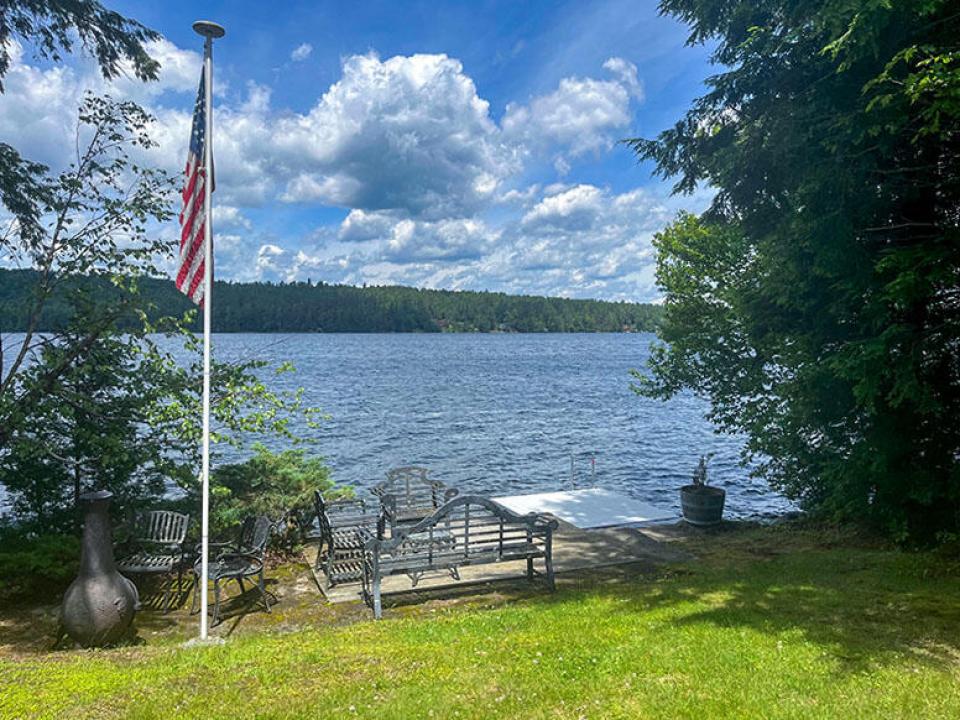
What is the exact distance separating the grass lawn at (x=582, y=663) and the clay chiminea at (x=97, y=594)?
500 mm

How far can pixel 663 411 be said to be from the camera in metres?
41.6

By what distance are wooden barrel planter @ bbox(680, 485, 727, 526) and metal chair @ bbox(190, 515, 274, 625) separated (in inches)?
Result: 362

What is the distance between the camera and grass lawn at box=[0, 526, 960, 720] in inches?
179

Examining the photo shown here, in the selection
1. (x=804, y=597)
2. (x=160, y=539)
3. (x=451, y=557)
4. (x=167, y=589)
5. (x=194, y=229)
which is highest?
(x=194, y=229)

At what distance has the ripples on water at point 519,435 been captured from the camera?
22375 millimetres

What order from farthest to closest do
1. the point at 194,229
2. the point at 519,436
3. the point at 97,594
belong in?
the point at 519,436, the point at 194,229, the point at 97,594

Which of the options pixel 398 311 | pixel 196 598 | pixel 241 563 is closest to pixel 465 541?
pixel 241 563

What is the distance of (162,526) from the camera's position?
31.5 ft

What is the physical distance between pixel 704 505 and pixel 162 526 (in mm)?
10818

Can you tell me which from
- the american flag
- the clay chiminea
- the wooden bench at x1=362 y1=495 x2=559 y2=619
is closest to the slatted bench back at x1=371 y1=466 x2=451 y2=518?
the wooden bench at x1=362 y1=495 x2=559 y2=619

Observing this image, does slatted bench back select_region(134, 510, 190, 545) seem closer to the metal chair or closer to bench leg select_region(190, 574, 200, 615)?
the metal chair

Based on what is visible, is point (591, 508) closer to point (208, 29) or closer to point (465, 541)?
point (465, 541)

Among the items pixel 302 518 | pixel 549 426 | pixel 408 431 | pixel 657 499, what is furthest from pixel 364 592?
pixel 549 426

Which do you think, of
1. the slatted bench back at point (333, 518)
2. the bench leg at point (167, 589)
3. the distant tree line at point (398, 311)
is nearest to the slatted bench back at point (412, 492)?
the slatted bench back at point (333, 518)
